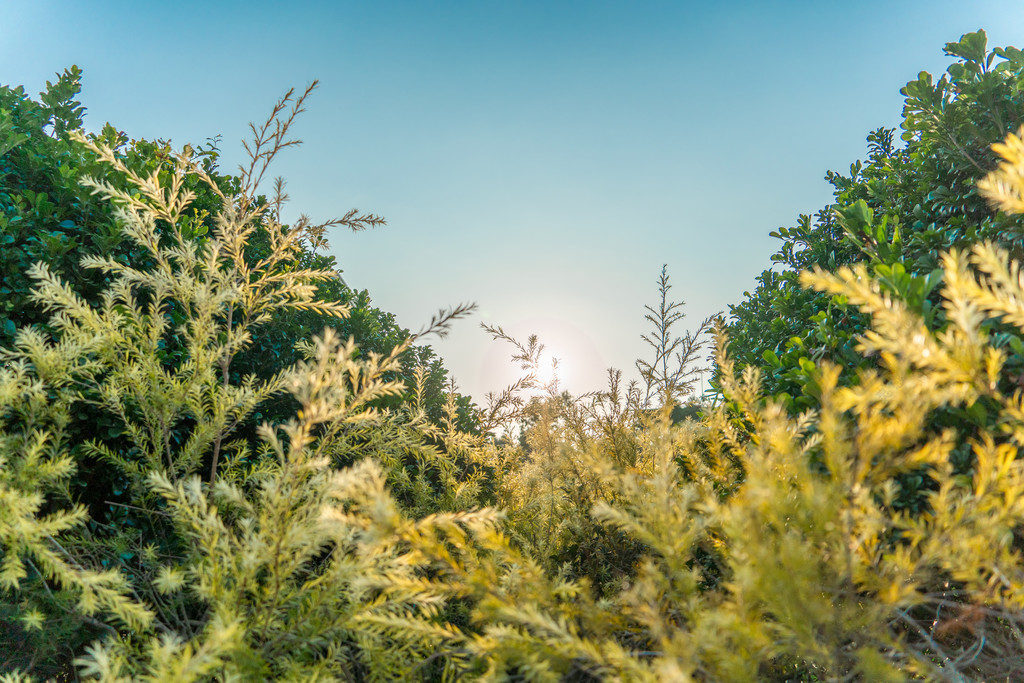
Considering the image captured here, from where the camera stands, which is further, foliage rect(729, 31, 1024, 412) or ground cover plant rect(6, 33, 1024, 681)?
foliage rect(729, 31, 1024, 412)

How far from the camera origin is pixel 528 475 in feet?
12.4

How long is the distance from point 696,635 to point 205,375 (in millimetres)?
2370

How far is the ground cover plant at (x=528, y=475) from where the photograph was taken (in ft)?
4.65

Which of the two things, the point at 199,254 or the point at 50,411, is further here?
the point at 199,254

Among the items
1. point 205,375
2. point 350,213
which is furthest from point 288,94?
point 205,375

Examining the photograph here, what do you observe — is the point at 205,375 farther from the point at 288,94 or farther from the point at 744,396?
the point at 744,396

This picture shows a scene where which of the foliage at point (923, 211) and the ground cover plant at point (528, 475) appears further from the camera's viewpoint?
the foliage at point (923, 211)

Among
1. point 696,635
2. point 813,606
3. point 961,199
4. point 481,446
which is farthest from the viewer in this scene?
point 481,446

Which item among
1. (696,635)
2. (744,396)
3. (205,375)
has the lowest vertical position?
(696,635)

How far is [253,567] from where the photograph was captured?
5.78 feet

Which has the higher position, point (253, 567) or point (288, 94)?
point (288, 94)

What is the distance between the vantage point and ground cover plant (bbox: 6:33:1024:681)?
55.8 inches

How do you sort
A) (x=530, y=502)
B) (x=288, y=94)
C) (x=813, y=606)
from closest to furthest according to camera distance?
1. (x=813, y=606)
2. (x=288, y=94)
3. (x=530, y=502)

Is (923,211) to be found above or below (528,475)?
above
